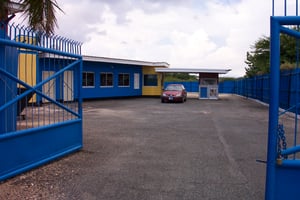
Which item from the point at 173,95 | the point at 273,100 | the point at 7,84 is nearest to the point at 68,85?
the point at 7,84

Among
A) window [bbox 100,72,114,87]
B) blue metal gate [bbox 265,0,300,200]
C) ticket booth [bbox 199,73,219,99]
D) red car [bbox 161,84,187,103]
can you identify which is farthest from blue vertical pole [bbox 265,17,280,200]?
ticket booth [bbox 199,73,219,99]

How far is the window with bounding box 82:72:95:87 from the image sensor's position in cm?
2888

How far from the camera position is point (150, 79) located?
118 feet

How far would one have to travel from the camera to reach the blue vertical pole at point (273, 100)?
10.7ft

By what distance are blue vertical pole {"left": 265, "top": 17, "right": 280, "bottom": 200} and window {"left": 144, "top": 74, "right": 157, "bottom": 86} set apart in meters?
32.3

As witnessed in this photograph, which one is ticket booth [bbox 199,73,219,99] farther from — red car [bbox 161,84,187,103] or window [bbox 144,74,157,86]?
red car [bbox 161,84,187,103]

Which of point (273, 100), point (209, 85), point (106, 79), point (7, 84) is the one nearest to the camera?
point (273, 100)

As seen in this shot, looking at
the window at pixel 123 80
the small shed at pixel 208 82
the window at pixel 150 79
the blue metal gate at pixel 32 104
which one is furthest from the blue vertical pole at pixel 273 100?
the window at pixel 150 79

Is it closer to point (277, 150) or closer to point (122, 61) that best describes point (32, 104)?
point (277, 150)

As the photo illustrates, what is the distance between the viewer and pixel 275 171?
341 centimetres

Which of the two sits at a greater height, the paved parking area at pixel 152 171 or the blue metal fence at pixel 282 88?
the blue metal fence at pixel 282 88

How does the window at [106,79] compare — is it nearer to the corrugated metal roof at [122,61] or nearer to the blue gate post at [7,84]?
the corrugated metal roof at [122,61]

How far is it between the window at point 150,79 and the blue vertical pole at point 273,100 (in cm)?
3234

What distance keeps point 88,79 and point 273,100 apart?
2679 centimetres
